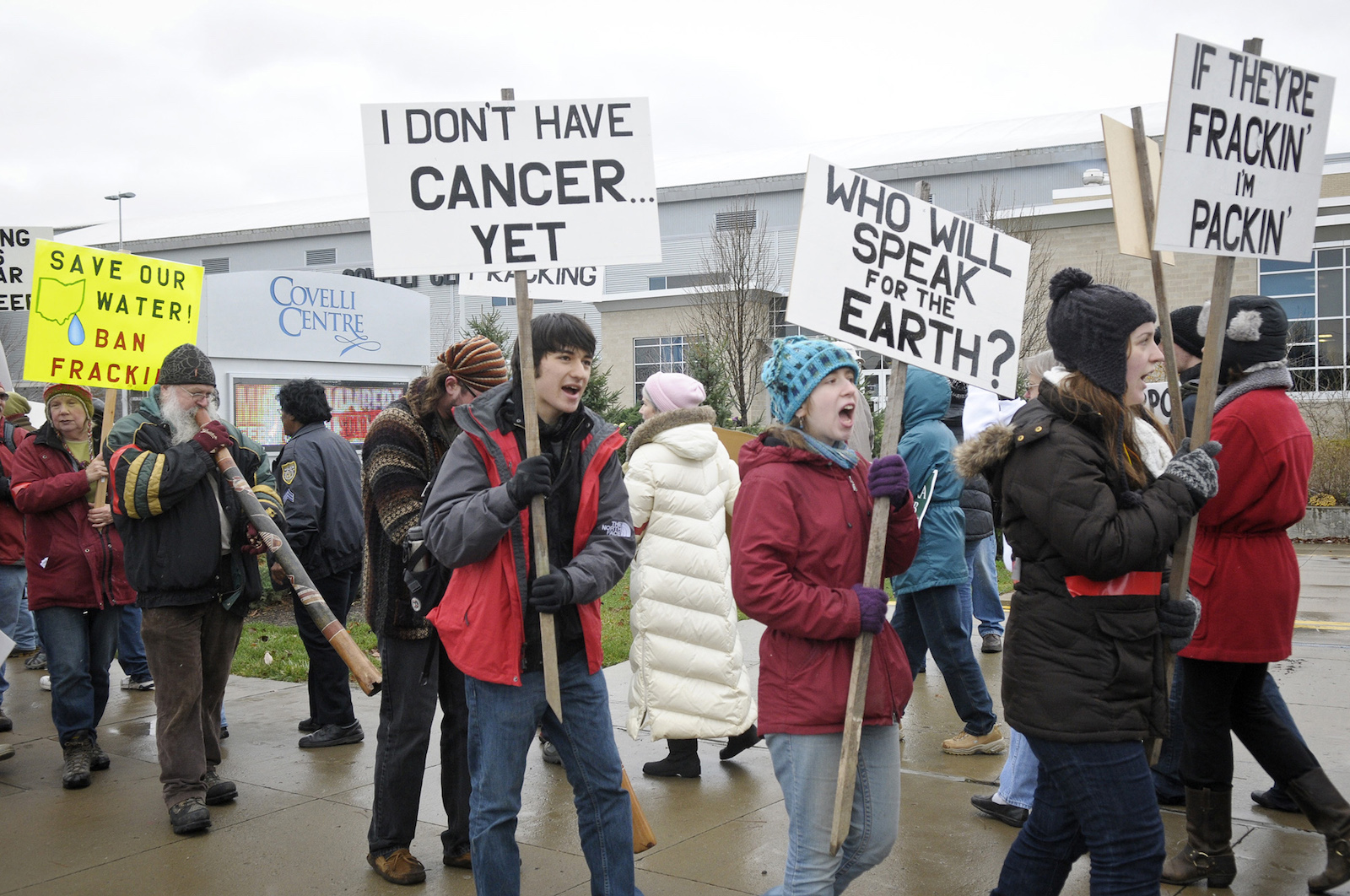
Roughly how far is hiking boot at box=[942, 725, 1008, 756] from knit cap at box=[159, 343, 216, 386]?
4.05 m

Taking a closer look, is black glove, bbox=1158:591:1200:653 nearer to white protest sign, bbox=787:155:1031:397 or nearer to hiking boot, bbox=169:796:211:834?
white protest sign, bbox=787:155:1031:397

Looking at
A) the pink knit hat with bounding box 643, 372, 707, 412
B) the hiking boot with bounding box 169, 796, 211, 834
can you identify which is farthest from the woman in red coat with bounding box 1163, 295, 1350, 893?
the hiking boot with bounding box 169, 796, 211, 834

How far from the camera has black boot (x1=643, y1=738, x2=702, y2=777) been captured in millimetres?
5609

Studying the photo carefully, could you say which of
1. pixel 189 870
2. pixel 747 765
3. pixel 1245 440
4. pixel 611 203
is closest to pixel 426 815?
pixel 189 870

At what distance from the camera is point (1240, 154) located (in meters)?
3.55

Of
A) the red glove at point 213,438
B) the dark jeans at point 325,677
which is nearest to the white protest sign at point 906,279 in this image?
the red glove at point 213,438

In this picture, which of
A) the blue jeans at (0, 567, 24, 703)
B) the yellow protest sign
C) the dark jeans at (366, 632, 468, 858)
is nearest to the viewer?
the dark jeans at (366, 632, 468, 858)

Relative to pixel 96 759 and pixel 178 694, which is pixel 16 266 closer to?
pixel 96 759

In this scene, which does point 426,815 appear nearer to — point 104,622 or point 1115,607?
point 104,622

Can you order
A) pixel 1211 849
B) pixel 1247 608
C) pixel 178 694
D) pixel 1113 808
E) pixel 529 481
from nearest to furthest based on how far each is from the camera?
pixel 1113 808
pixel 529 481
pixel 1247 608
pixel 1211 849
pixel 178 694

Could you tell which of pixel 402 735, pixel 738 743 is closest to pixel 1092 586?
pixel 402 735

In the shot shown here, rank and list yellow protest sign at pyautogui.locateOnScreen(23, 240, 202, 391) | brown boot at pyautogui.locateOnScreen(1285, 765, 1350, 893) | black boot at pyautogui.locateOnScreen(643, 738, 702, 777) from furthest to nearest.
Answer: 1. yellow protest sign at pyautogui.locateOnScreen(23, 240, 202, 391)
2. black boot at pyautogui.locateOnScreen(643, 738, 702, 777)
3. brown boot at pyautogui.locateOnScreen(1285, 765, 1350, 893)

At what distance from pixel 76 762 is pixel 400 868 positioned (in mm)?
2448

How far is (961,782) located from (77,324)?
520 centimetres
